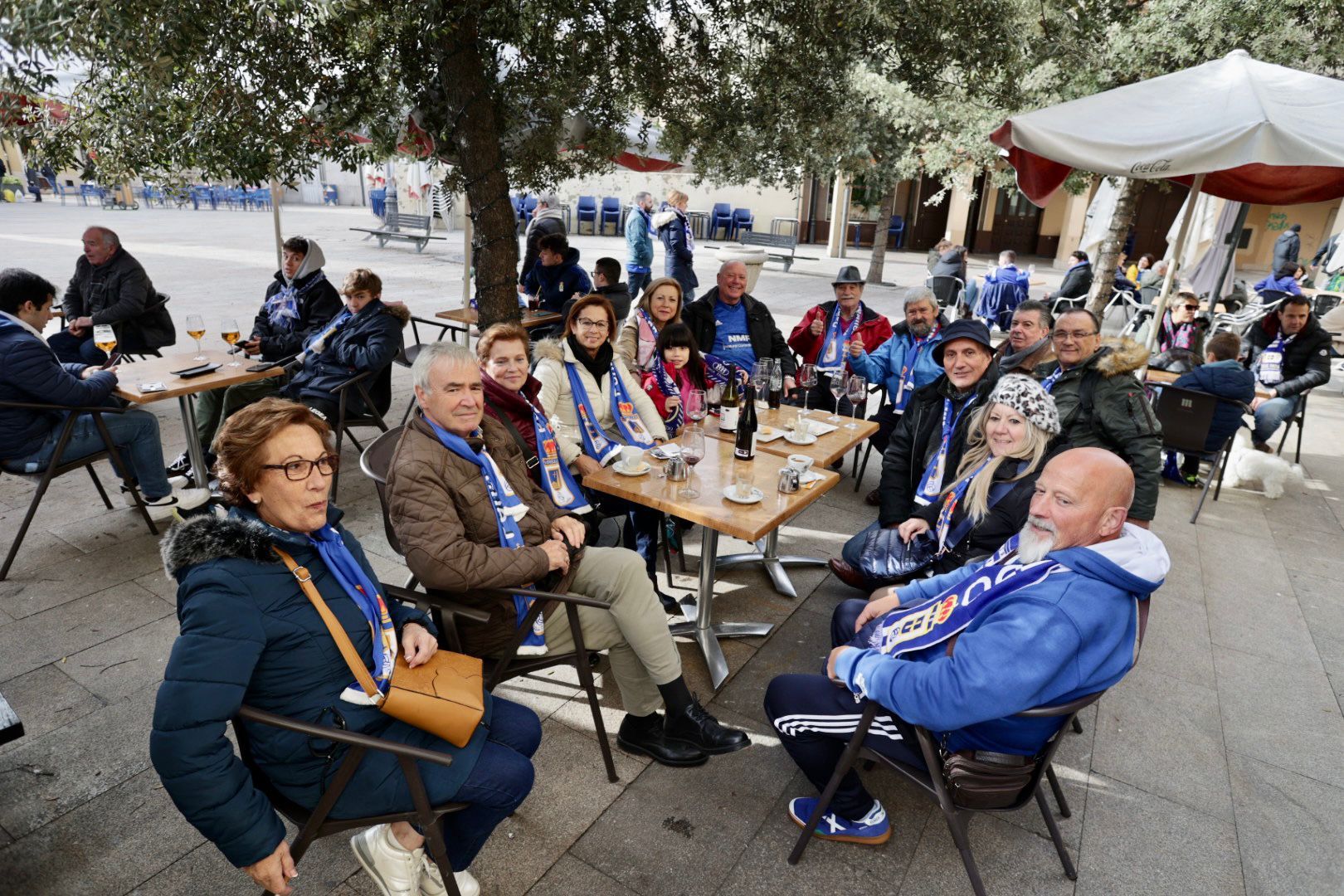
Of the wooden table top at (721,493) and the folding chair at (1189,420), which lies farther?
the folding chair at (1189,420)

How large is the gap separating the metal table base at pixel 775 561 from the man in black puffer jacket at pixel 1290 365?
167 inches

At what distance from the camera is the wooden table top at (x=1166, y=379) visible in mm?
5355

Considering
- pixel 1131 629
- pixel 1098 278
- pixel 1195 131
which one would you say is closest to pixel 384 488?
pixel 1131 629

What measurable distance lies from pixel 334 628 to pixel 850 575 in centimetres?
236

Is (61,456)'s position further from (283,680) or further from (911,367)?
(911,367)

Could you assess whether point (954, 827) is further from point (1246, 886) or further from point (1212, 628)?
point (1212, 628)

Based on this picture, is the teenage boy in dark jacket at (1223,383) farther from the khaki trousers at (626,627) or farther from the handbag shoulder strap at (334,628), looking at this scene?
the handbag shoulder strap at (334,628)

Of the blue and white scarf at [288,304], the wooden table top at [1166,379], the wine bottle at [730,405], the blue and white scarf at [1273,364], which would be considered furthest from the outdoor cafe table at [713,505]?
the blue and white scarf at [1273,364]

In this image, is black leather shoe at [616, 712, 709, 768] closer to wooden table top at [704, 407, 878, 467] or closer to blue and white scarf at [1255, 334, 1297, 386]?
wooden table top at [704, 407, 878, 467]

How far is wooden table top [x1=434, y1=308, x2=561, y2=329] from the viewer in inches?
257

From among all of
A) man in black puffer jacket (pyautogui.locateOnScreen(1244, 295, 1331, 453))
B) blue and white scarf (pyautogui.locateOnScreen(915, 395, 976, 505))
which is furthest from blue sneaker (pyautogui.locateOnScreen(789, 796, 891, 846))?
man in black puffer jacket (pyautogui.locateOnScreen(1244, 295, 1331, 453))

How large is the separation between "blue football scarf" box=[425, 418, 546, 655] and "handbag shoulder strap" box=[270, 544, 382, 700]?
69 centimetres

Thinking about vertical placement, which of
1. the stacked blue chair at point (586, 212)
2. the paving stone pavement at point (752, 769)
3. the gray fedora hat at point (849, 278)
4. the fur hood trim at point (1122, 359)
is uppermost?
the stacked blue chair at point (586, 212)

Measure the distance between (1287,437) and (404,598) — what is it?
26.5ft
